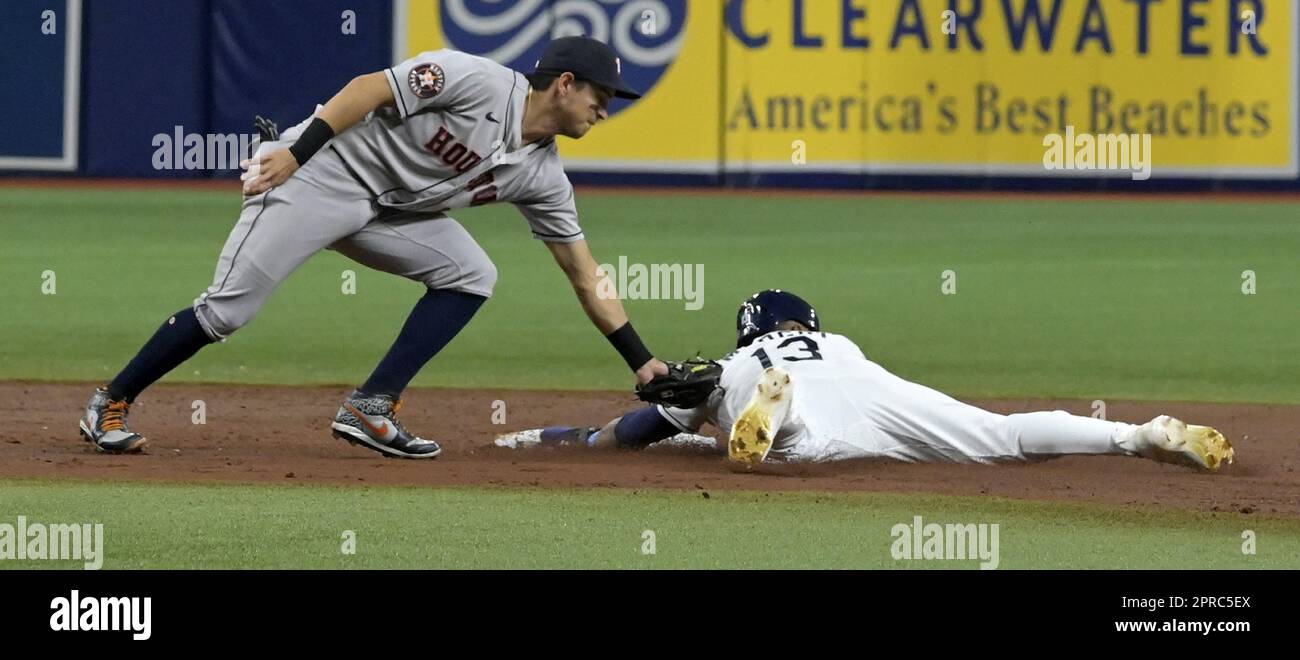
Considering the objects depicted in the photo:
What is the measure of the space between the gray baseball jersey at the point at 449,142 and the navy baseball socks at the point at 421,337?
40cm

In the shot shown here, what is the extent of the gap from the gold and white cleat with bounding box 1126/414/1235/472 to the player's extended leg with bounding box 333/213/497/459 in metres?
2.46

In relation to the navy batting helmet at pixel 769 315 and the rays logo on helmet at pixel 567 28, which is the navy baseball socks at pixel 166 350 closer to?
the navy batting helmet at pixel 769 315

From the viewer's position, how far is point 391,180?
7.30m

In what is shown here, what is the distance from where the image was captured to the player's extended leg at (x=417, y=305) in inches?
294

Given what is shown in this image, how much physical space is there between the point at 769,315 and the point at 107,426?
2.55 m

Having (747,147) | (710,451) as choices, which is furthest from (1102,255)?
(710,451)

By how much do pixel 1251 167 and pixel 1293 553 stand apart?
757 inches

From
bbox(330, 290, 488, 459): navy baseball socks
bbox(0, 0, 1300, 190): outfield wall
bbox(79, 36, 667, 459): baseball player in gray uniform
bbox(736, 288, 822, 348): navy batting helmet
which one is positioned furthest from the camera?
bbox(0, 0, 1300, 190): outfield wall

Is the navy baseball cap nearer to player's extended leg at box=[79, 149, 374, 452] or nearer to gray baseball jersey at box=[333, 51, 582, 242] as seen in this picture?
gray baseball jersey at box=[333, 51, 582, 242]

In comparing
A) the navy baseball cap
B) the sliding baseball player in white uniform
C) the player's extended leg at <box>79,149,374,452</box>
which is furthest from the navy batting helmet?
the player's extended leg at <box>79,149,374,452</box>

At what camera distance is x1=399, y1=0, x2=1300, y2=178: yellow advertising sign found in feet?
76.7

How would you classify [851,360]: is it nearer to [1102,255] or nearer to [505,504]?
[505,504]

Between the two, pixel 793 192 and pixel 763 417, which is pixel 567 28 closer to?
pixel 793 192

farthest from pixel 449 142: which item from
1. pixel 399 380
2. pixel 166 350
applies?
pixel 166 350
